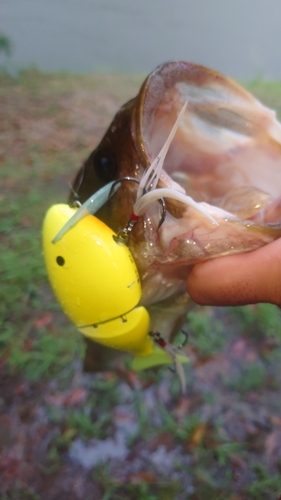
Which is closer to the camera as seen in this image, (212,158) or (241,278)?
(241,278)

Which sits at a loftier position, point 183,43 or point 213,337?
point 183,43

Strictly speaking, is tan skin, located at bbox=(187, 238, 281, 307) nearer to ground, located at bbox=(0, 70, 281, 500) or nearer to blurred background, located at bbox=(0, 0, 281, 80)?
ground, located at bbox=(0, 70, 281, 500)

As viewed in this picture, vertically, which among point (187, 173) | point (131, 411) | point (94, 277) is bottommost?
point (131, 411)

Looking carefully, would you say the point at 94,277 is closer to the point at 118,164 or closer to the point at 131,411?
the point at 118,164

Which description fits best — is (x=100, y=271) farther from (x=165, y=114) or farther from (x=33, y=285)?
(x=33, y=285)

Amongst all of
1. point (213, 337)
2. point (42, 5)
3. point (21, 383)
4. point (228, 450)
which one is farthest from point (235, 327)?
point (42, 5)

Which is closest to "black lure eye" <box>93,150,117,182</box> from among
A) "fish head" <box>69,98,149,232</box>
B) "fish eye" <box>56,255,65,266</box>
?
"fish head" <box>69,98,149,232</box>

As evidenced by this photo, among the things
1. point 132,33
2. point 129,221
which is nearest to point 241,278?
point 129,221

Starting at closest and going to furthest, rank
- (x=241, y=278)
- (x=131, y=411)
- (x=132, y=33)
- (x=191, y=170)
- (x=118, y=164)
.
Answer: (x=241, y=278)
(x=118, y=164)
(x=191, y=170)
(x=131, y=411)
(x=132, y=33)
